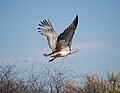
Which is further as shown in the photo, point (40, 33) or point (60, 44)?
point (40, 33)

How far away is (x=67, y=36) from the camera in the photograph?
21.5ft

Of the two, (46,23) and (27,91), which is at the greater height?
(46,23)

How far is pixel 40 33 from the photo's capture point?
24.3ft

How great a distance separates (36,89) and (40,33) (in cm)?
507

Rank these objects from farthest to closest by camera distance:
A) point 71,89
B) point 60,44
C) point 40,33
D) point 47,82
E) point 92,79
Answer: point 92,79, point 71,89, point 47,82, point 40,33, point 60,44

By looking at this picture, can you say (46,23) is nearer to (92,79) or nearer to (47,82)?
(47,82)

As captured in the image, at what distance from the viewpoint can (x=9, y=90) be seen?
1038cm

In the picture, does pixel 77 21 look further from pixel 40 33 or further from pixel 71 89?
pixel 71 89

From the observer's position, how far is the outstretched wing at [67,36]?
6434 mm

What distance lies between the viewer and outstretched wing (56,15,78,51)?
6434mm

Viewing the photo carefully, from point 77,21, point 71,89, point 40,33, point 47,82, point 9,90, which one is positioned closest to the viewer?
point 77,21

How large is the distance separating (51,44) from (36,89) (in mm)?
5373

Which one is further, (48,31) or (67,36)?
(48,31)

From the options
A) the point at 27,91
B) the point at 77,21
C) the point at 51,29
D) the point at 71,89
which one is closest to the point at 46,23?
the point at 51,29
